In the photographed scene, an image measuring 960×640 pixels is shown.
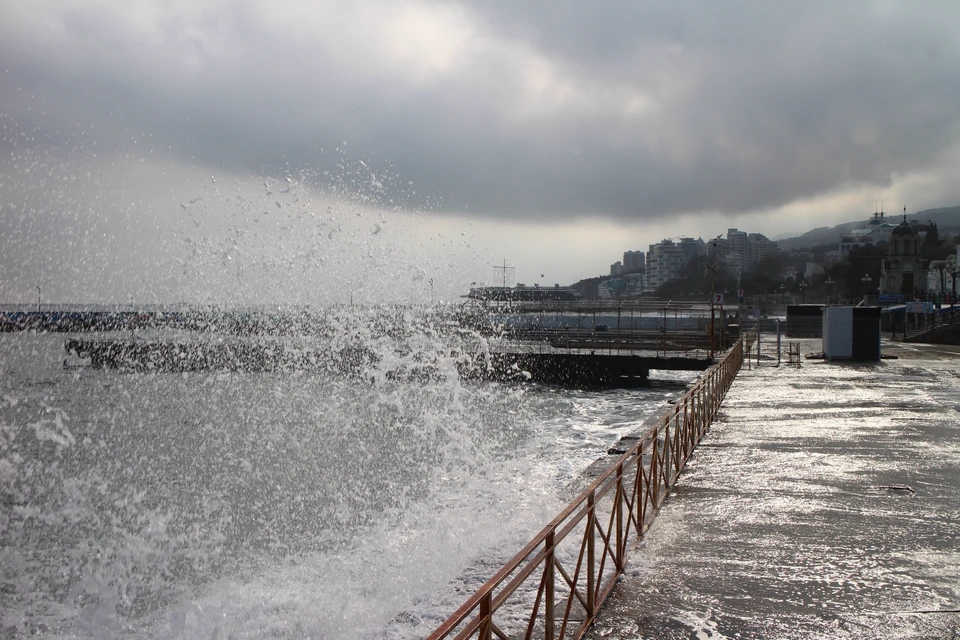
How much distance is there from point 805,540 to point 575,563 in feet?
9.29

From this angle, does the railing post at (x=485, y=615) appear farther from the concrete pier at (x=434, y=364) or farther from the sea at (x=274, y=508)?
the concrete pier at (x=434, y=364)

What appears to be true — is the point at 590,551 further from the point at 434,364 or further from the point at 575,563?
the point at 434,364

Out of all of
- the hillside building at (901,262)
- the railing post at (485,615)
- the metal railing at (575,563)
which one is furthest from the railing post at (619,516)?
the hillside building at (901,262)

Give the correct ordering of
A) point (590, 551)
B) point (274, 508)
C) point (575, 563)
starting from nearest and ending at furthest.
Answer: point (590, 551) → point (575, 563) → point (274, 508)

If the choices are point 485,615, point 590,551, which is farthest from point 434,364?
point 485,615

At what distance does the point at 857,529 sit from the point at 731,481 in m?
2.34

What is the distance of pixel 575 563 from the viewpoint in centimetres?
611

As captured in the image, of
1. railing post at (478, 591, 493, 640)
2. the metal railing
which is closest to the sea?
the metal railing

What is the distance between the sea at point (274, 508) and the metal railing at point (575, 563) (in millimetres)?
928

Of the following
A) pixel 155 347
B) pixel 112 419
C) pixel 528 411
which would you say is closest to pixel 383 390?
pixel 528 411

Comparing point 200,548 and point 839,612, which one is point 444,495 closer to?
point 200,548

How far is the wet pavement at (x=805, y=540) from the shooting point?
5402 millimetres

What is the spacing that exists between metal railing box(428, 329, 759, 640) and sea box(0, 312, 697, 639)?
0.93m

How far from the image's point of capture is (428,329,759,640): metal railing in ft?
11.7
